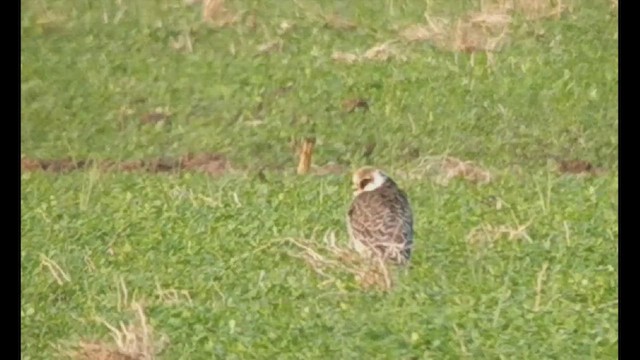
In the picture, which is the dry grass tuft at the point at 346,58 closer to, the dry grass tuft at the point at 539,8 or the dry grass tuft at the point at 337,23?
the dry grass tuft at the point at 337,23

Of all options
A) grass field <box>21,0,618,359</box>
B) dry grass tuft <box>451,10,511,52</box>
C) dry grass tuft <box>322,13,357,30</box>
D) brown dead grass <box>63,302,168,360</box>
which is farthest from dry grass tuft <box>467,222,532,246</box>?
dry grass tuft <box>322,13,357,30</box>

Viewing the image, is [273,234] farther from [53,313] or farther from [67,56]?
[67,56]

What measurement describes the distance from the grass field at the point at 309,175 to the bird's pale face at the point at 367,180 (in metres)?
0.33

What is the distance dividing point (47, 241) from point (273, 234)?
1.52m

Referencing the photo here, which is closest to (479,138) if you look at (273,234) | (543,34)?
(543,34)

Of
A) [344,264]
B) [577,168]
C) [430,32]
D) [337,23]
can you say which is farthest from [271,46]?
[344,264]

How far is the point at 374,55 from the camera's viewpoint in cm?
1858

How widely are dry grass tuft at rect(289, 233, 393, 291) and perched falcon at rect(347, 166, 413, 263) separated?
116 mm

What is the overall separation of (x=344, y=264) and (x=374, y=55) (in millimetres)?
6778

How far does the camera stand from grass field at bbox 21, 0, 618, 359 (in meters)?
11.2

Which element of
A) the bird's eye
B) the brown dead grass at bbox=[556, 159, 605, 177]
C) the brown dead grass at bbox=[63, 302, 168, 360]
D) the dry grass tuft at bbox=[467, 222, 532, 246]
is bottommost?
the brown dead grass at bbox=[556, 159, 605, 177]

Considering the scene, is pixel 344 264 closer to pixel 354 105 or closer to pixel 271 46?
pixel 354 105

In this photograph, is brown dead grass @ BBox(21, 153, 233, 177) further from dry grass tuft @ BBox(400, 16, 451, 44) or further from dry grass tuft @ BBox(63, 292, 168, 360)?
dry grass tuft @ BBox(63, 292, 168, 360)

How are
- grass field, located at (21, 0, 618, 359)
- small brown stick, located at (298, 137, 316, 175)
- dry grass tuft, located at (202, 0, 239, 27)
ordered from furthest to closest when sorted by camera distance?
dry grass tuft, located at (202, 0, 239, 27) < small brown stick, located at (298, 137, 316, 175) < grass field, located at (21, 0, 618, 359)
